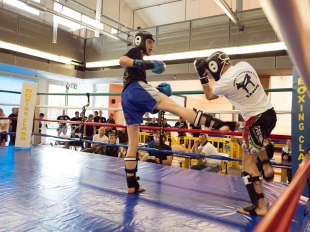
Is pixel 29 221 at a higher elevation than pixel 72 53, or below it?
below

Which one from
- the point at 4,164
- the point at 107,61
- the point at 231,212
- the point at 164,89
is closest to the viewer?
the point at 231,212

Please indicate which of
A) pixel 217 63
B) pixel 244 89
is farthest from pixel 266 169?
pixel 217 63

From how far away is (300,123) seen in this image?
181cm

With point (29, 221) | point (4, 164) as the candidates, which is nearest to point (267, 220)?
point (29, 221)

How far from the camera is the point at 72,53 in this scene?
869 centimetres

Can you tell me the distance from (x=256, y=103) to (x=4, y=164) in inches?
92.6

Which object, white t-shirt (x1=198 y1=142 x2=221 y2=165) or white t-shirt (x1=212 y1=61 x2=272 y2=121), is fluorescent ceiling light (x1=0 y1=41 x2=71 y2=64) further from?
white t-shirt (x1=212 y1=61 x2=272 y2=121)

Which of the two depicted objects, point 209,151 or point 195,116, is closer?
point 195,116

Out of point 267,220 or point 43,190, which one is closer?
point 267,220

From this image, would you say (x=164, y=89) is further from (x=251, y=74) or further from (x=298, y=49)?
(x=298, y=49)

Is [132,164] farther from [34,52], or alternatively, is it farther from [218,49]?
[34,52]

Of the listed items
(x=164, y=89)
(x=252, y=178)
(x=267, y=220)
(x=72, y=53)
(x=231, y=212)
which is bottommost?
(x=231, y=212)

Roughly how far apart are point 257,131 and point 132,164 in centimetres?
88

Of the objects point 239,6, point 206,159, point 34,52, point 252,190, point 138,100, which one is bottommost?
point 206,159
